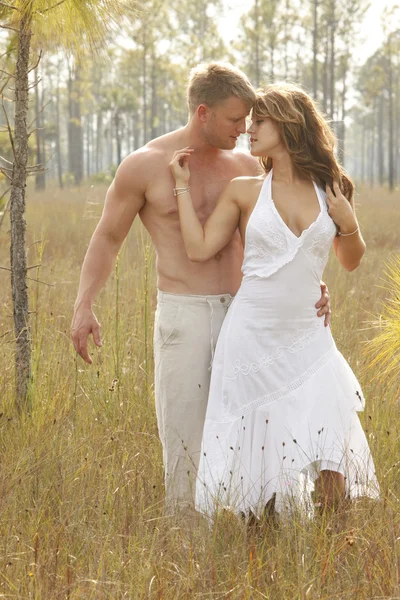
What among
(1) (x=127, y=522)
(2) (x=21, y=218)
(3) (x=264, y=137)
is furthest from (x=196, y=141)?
(1) (x=127, y=522)

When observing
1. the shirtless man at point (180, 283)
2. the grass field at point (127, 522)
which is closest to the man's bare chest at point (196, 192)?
the shirtless man at point (180, 283)

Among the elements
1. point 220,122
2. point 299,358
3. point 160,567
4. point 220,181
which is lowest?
point 160,567

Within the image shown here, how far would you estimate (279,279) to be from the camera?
2.69 meters

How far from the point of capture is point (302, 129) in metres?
2.73

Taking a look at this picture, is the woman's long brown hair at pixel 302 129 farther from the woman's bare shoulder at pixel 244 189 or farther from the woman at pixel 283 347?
the woman's bare shoulder at pixel 244 189

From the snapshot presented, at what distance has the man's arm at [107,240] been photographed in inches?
118

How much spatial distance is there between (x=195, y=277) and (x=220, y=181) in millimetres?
389

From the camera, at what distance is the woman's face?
273 centimetres

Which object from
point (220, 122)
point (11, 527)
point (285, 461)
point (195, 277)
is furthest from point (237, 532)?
point (220, 122)

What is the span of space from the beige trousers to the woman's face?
1.88 ft

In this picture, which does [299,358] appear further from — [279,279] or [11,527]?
[11,527]

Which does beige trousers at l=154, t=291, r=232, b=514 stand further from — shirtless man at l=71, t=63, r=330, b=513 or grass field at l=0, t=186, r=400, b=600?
grass field at l=0, t=186, r=400, b=600

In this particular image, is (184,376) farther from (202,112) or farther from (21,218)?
(21,218)

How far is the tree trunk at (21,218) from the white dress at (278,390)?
4.05 feet
